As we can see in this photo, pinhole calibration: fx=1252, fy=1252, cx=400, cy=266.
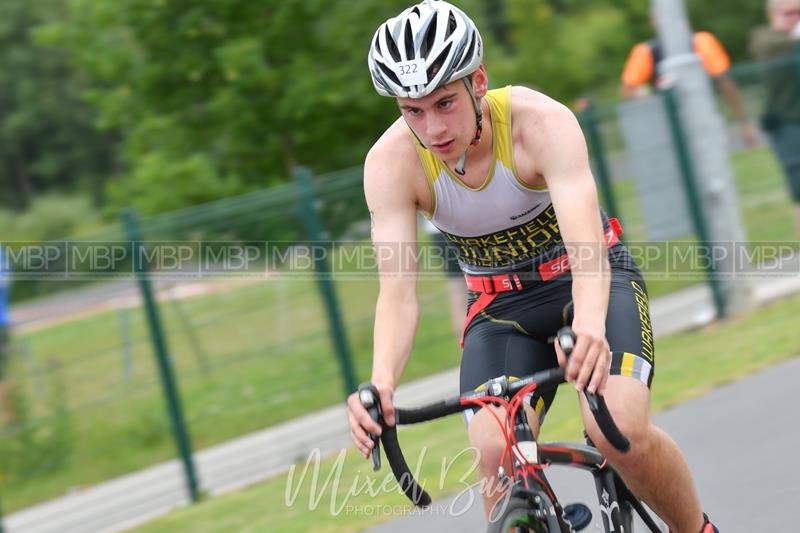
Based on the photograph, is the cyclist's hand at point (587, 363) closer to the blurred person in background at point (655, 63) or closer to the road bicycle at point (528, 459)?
the road bicycle at point (528, 459)

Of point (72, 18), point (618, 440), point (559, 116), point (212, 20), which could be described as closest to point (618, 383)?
point (618, 440)

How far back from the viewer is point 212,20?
12305 mm

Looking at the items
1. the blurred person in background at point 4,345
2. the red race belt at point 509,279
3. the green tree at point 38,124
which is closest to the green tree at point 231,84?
the blurred person in background at point 4,345

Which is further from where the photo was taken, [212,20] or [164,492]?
[212,20]

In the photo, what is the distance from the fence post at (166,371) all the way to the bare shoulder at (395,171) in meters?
5.10

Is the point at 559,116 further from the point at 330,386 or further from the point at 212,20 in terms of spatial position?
the point at 212,20

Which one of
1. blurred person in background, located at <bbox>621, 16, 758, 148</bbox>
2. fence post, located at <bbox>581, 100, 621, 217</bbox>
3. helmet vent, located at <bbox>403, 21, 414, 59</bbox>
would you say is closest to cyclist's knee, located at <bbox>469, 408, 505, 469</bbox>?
helmet vent, located at <bbox>403, 21, 414, 59</bbox>

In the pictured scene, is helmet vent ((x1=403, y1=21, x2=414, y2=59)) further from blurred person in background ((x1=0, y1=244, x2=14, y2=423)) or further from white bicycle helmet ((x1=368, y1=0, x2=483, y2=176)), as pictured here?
blurred person in background ((x1=0, y1=244, x2=14, y2=423))

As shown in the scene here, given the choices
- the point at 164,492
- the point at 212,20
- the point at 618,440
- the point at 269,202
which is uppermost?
the point at 212,20

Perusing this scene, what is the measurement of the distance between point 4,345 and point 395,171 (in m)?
5.46

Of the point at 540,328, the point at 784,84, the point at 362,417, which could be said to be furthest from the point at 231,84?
the point at 362,417

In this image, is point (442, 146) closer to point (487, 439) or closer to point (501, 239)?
point (501, 239)

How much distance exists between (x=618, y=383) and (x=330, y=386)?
20.1 ft

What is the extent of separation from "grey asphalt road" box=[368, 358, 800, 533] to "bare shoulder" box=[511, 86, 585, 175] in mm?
1907
